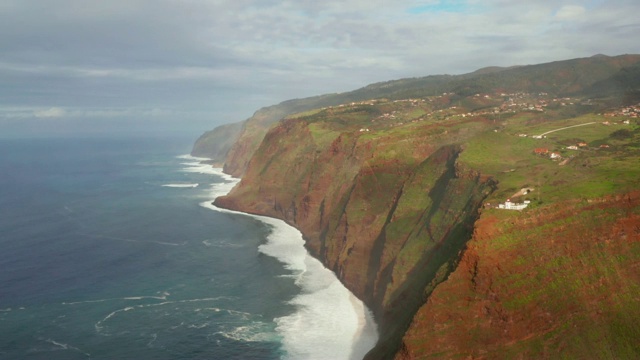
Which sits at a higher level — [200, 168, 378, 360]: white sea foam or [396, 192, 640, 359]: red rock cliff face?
[396, 192, 640, 359]: red rock cliff face

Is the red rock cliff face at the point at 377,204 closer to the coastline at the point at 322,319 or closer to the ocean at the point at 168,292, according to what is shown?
the coastline at the point at 322,319

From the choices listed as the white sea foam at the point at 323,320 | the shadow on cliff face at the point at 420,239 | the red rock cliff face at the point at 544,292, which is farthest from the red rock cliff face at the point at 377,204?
the red rock cliff face at the point at 544,292

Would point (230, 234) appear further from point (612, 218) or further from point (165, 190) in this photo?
point (612, 218)

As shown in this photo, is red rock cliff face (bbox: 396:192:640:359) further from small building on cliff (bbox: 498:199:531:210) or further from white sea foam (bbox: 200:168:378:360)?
white sea foam (bbox: 200:168:378:360)

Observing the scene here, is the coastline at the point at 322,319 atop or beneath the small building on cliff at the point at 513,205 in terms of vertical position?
beneath

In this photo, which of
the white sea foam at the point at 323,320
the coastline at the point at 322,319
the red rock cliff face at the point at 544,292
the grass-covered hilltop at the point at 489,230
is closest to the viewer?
the red rock cliff face at the point at 544,292

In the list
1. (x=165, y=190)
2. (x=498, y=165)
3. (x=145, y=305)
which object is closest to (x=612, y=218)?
(x=498, y=165)

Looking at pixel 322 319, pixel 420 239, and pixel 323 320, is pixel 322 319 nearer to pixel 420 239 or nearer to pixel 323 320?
pixel 323 320

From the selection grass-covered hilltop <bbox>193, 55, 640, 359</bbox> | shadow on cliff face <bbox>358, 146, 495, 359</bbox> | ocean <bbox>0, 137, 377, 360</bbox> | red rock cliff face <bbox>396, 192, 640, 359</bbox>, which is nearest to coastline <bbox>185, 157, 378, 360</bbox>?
ocean <bbox>0, 137, 377, 360</bbox>
